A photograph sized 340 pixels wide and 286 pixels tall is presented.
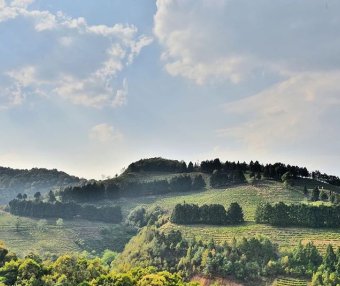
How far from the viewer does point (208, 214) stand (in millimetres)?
121875

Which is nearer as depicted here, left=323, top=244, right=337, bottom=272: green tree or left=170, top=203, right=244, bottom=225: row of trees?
left=323, top=244, right=337, bottom=272: green tree

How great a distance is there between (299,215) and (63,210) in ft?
274

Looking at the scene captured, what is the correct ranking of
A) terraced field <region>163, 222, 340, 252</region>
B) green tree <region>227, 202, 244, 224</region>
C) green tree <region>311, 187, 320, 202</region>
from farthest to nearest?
green tree <region>311, 187, 320, 202</region> → green tree <region>227, 202, 244, 224</region> → terraced field <region>163, 222, 340, 252</region>

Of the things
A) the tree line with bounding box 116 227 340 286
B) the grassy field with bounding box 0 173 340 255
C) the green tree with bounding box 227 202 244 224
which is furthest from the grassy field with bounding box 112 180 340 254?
the tree line with bounding box 116 227 340 286

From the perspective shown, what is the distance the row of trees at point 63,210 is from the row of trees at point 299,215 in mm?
63757

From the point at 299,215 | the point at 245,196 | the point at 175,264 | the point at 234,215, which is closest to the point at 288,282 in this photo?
the point at 175,264

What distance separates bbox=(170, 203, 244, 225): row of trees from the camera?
119562mm

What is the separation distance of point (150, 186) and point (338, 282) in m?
108

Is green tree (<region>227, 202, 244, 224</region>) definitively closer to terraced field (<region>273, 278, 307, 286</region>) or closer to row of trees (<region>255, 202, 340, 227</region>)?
row of trees (<region>255, 202, 340, 227</region>)

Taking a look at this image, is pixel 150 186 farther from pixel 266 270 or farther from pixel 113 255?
pixel 266 270

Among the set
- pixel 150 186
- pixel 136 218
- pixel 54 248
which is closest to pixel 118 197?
pixel 150 186

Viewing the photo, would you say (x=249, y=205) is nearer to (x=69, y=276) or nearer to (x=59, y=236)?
(x=59, y=236)

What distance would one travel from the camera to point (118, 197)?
187m

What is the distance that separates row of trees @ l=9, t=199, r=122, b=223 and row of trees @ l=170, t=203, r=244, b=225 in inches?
1643
